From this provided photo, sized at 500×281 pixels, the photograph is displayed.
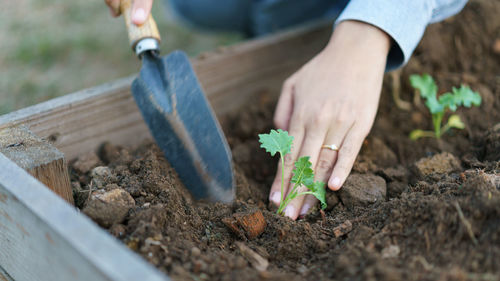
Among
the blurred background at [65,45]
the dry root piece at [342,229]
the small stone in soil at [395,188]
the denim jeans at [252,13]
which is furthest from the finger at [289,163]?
the blurred background at [65,45]

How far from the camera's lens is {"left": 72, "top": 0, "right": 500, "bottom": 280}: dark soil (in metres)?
1.04

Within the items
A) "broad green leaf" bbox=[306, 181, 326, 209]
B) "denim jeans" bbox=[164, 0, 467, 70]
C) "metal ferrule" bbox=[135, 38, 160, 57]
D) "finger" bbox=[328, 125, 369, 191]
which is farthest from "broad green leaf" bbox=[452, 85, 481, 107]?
"metal ferrule" bbox=[135, 38, 160, 57]

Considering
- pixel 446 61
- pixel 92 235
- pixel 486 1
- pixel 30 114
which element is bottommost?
pixel 446 61

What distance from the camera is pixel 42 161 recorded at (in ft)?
4.22

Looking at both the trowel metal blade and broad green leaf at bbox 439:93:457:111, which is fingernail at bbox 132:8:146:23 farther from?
broad green leaf at bbox 439:93:457:111

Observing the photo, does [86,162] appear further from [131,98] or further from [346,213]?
[346,213]

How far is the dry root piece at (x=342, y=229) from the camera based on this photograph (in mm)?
1276

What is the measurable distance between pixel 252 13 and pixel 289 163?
186cm

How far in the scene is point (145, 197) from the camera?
1.37 meters

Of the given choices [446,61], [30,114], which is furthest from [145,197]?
[446,61]

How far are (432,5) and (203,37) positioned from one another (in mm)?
2286

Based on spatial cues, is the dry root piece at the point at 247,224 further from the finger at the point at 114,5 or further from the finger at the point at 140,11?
the finger at the point at 114,5

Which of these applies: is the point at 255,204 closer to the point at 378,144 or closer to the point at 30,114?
the point at 378,144

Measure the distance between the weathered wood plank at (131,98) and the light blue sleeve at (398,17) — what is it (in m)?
0.66
